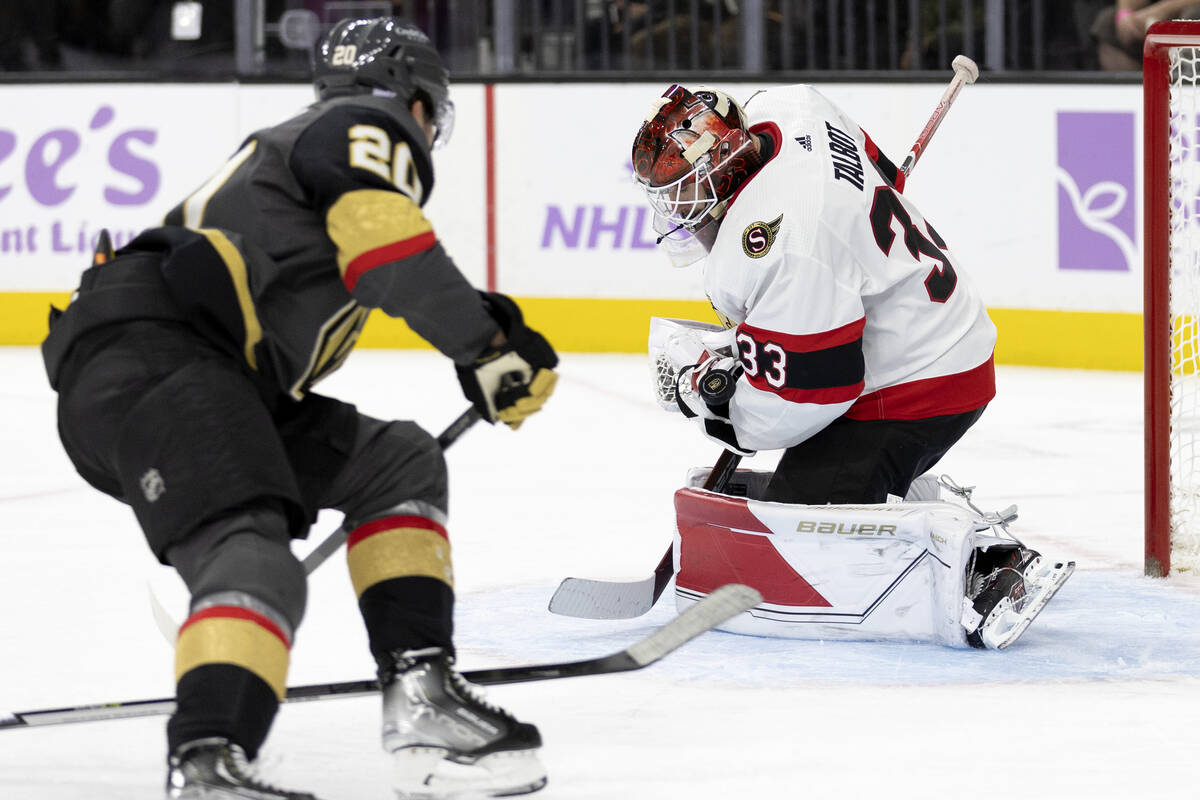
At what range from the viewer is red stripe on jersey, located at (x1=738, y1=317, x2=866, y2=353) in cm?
260

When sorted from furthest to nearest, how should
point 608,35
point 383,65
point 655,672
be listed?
1. point 608,35
2. point 655,672
3. point 383,65

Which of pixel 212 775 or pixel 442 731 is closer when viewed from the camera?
pixel 212 775

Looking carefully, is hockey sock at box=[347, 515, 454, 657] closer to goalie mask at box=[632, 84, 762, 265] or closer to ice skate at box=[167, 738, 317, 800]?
ice skate at box=[167, 738, 317, 800]

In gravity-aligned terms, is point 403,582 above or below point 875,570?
above

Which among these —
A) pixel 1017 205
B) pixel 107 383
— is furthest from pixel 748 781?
pixel 1017 205

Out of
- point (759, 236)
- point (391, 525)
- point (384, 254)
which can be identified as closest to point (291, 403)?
point (391, 525)

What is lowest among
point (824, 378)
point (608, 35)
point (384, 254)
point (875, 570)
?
point (875, 570)

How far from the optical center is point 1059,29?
598 cm

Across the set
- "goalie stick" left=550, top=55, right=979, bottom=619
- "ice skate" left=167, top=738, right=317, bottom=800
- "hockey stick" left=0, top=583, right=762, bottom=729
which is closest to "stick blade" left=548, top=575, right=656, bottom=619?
"goalie stick" left=550, top=55, right=979, bottom=619

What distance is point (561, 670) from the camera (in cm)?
212

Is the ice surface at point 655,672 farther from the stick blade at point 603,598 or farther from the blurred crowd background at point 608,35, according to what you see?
the blurred crowd background at point 608,35

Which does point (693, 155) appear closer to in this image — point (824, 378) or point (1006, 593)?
point (824, 378)

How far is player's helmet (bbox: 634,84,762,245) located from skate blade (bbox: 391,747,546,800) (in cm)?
100

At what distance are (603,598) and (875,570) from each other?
0.45 metres
